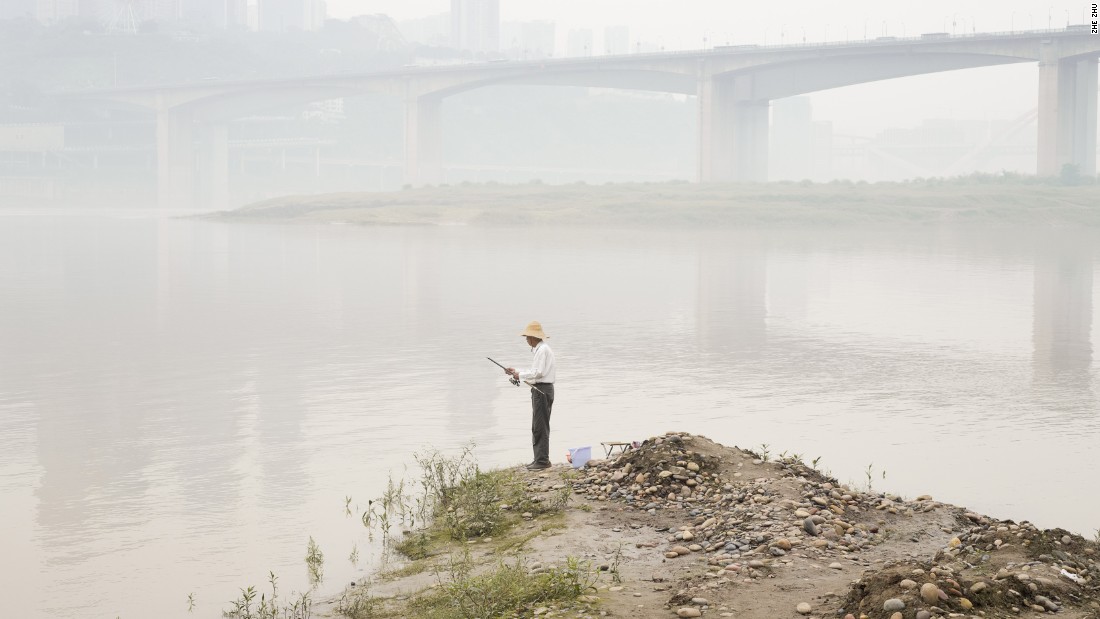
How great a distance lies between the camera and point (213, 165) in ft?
466

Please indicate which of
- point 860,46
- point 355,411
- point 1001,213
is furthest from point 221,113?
point 355,411

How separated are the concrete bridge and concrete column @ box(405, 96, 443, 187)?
0.38 ft

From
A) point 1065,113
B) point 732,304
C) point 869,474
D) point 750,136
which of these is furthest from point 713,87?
point 869,474

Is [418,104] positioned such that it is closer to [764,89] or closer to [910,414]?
[764,89]

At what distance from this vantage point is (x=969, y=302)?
1180 inches

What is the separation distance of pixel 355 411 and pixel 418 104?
102m

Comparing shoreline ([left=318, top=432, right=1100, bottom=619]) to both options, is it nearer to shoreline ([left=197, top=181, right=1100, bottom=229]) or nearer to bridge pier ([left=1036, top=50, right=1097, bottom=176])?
shoreline ([left=197, top=181, right=1100, bottom=229])

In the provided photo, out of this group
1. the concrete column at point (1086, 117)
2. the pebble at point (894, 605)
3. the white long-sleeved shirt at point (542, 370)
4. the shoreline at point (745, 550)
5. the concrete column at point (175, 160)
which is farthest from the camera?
the concrete column at point (175, 160)

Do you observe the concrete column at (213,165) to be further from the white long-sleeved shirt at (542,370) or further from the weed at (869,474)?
the weed at (869,474)

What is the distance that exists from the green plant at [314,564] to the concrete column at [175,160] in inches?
5129

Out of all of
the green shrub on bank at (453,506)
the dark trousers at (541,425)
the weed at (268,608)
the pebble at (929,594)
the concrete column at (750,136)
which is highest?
the concrete column at (750,136)

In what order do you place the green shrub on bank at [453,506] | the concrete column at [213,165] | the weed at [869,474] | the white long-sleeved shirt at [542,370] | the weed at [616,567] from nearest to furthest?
the weed at [616,567] < the green shrub on bank at [453,506] < the weed at [869,474] < the white long-sleeved shirt at [542,370] < the concrete column at [213,165]

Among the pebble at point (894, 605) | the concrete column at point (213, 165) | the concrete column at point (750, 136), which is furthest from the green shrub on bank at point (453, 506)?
the concrete column at point (213, 165)

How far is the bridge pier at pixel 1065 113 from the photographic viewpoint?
80.2 meters
